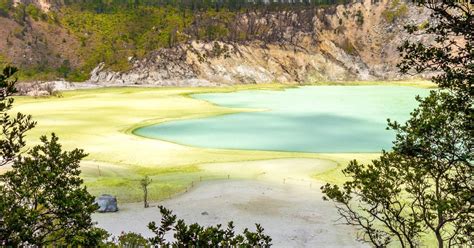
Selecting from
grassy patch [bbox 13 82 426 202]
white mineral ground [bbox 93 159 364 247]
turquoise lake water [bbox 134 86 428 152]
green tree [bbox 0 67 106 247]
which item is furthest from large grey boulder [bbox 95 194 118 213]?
turquoise lake water [bbox 134 86 428 152]

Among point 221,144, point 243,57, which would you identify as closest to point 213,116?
point 221,144

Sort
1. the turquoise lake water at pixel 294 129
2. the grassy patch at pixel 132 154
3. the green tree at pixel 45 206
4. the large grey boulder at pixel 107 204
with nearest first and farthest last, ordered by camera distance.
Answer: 1. the green tree at pixel 45 206
2. the large grey boulder at pixel 107 204
3. the grassy patch at pixel 132 154
4. the turquoise lake water at pixel 294 129

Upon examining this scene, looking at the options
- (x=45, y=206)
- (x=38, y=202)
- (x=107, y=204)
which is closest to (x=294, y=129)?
(x=107, y=204)

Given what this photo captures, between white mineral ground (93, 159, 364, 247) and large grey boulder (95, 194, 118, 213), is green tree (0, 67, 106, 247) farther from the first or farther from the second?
large grey boulder (95, 194, 118, 213)

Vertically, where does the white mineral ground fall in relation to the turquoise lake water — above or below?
above

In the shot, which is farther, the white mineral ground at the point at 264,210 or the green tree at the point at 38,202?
the white mineral ground at the point at 264,210

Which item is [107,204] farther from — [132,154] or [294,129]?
[294,129]

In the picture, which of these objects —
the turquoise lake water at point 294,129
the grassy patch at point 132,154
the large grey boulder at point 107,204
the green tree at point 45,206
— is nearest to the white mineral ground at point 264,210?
the large grey boulder at point 107,204

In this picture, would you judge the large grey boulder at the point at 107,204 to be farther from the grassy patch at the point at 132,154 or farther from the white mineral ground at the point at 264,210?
the grassy patch at the point at 132,154
